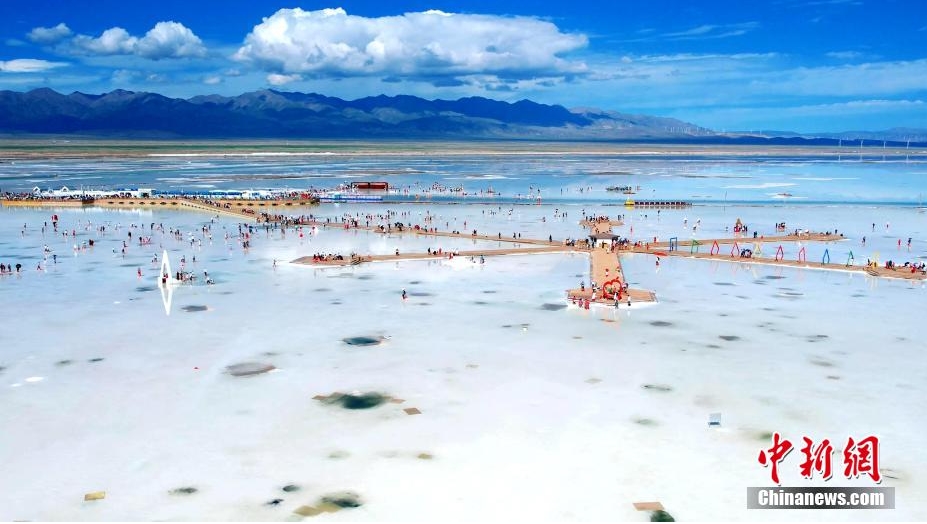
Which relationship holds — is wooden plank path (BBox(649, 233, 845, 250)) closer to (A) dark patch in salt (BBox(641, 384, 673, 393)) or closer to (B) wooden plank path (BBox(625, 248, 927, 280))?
(B) wooden plank path (BBox(625, 248, 927, 280))

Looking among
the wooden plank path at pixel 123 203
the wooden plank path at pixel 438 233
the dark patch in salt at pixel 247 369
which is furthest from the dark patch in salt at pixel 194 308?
the wooden plank path at pixel 123 203

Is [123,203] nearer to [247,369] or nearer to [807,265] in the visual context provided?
[247,369]

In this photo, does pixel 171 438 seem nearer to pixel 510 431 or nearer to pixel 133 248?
pixel 510 431

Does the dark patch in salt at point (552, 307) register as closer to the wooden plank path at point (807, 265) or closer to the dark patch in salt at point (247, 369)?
the dark patch in salt at point (247, 369)

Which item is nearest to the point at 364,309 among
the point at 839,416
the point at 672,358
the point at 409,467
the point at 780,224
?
the point at 672,358

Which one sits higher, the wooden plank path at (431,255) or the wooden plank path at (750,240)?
the wooden plank path at (750,240)

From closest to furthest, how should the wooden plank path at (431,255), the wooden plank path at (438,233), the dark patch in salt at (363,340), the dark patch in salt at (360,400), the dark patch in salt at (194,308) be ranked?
the dark patch in salt at (360,400) → the dark patch in salt at (363,340) → the dark patch in salt at (194,308) → the wooden plank path at (431,255) → the wooden plank path at (438,233)
